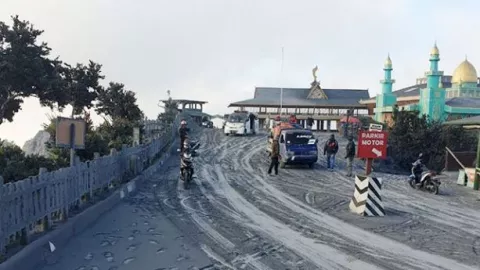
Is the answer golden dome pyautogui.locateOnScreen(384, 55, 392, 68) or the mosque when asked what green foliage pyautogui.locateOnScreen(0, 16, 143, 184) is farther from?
golden dome pyautogui.locateOnScreen(384, 55, 392, 68)

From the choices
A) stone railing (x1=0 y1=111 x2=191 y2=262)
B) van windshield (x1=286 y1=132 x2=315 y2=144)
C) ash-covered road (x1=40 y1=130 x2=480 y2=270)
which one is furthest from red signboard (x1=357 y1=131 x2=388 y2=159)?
van windshield (x1=286 y1=132 x2=315 y2=144)

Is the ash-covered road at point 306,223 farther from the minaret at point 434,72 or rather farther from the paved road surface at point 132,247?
the minaret at point 434,72

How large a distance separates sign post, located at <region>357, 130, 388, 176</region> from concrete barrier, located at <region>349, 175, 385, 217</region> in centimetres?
127

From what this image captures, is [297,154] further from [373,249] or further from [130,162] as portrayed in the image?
[373,249]

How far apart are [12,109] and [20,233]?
97.9 ft

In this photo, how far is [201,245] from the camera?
10.1 meters

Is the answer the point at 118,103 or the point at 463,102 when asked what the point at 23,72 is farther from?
the point at 463,102

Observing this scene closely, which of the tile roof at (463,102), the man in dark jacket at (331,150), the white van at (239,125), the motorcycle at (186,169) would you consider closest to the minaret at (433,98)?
the tile roof at (463,102)

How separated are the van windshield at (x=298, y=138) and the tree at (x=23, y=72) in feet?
54.8

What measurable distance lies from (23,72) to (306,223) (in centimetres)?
2564

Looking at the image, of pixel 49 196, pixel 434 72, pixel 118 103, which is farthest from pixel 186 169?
pixel 434 72

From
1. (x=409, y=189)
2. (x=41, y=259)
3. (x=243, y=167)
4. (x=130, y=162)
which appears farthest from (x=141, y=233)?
(x=243, y=167)

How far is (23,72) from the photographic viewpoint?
108 feet

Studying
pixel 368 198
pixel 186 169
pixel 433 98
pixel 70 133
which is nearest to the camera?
pixel 70 133
